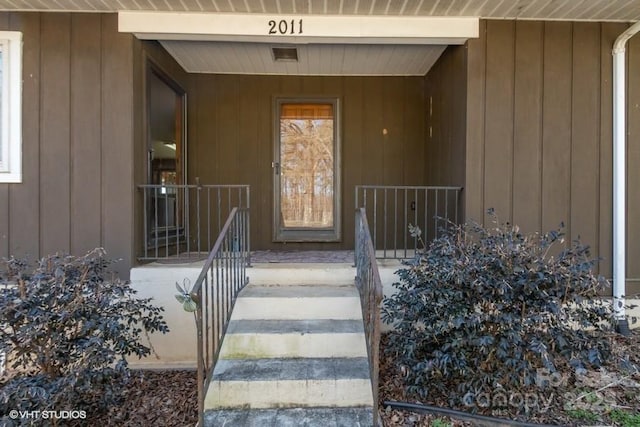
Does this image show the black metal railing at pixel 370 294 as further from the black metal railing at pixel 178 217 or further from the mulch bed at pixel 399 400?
the black metal railing at pixel 178 217

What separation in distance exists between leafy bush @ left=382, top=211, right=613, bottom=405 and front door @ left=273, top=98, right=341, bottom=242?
2.54 metres

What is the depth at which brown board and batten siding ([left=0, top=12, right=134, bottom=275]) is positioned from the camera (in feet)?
11.8

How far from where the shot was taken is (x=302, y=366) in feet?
8.84

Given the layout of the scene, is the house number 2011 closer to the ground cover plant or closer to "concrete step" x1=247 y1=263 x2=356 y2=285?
"concrete step" x1=247 y1=263 x2=356 y2=285

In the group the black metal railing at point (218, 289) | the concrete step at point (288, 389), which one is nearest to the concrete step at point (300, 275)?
the black metal railing at point (218, 289)

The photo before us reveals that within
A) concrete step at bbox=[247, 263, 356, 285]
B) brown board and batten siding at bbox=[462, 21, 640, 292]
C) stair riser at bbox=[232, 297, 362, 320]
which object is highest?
brown board and batten siding at bbox=[462, 21, 640, 292]

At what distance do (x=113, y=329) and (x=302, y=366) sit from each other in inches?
47.5

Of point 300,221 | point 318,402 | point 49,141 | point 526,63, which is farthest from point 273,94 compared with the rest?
point 318,402

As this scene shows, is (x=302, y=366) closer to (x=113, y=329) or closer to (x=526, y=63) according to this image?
(x=113, y=329)

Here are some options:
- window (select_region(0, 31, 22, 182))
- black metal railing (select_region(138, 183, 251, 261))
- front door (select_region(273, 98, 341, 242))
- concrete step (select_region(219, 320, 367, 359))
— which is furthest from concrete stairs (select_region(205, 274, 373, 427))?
window (select_region(0, 31, 22, 182))

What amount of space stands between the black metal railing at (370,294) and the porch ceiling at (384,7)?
1.76 metres

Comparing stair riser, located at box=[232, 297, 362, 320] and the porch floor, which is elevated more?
the porch floor

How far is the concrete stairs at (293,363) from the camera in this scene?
8.04 ft

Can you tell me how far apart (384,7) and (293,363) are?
294cm
